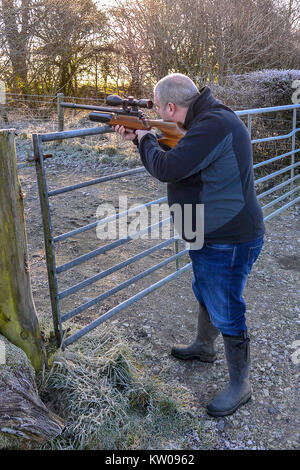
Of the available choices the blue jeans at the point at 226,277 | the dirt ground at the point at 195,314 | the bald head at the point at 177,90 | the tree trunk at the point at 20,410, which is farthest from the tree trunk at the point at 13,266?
the blue jeans at the point at 226,277

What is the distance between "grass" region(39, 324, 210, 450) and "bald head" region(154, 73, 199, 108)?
1572 millimetres

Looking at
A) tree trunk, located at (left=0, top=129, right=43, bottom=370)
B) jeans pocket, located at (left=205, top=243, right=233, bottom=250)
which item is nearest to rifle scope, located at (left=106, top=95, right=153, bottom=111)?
tree trunk, located at (left=0, top=129, right=43, bottom=370)

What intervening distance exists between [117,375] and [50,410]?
455mm

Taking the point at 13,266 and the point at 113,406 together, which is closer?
the point at 13,266

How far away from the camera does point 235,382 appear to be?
2732mm

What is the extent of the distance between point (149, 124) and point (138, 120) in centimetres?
9

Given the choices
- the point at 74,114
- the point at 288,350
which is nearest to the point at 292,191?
the point at 288,350

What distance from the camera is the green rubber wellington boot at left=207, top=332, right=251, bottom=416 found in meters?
2.64

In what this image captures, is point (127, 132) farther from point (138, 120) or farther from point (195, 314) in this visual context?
point (195, 314)

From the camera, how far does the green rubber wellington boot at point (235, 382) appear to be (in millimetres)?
2641

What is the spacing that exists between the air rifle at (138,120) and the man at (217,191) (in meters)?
0.04

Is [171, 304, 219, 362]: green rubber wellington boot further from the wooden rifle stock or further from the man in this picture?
the wooden rifle stock

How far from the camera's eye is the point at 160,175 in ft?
7.69

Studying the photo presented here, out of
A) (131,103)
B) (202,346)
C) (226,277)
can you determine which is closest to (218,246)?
(226,277)
